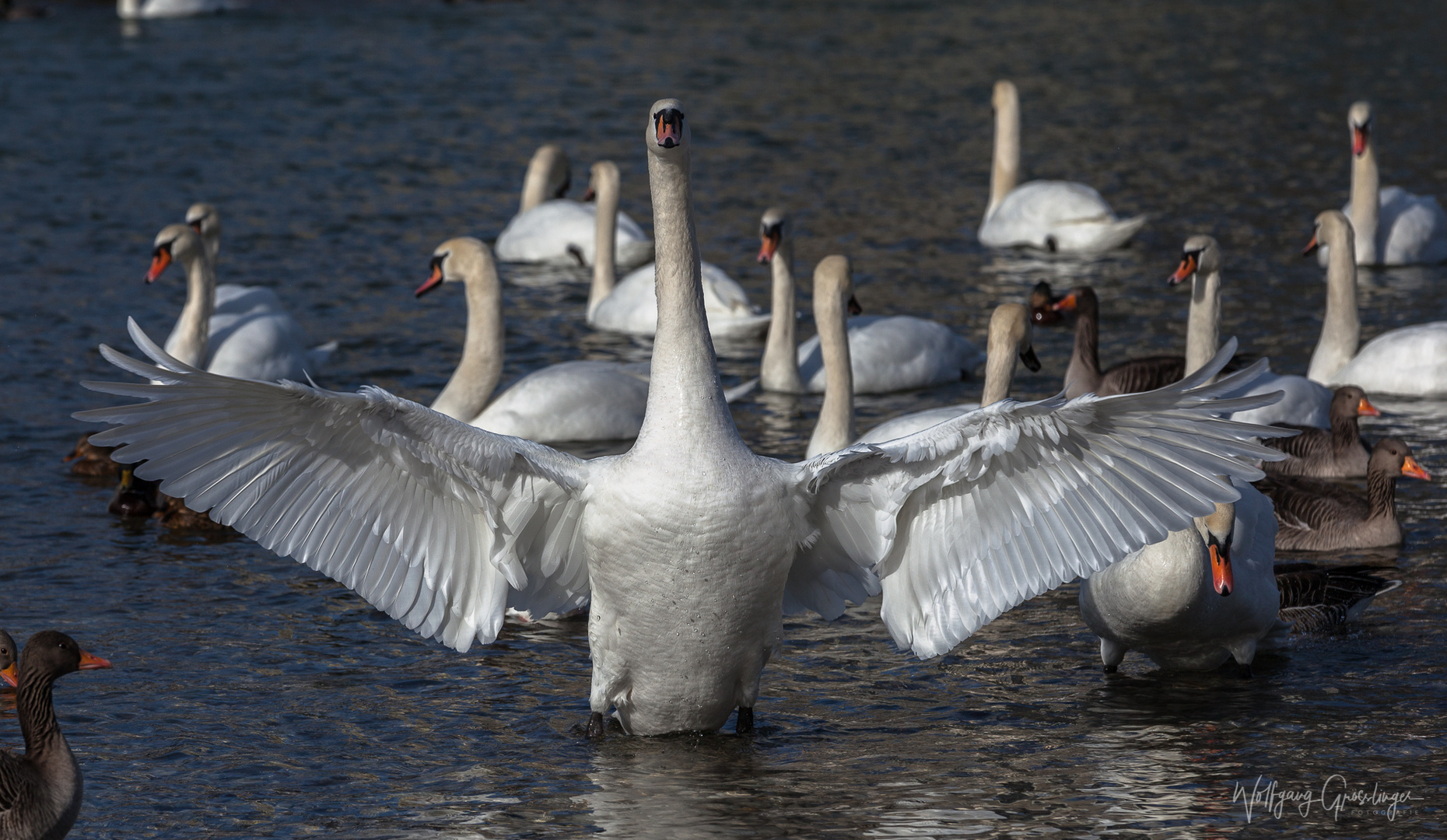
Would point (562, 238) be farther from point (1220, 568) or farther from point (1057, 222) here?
point (1220, 568)

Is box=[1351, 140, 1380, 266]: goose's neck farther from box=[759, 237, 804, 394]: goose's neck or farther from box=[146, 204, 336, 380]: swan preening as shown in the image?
box=[146, 204, 336, 380]: swan preening

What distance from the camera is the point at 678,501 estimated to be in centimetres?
599

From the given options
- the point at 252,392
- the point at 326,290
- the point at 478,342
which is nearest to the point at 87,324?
the point at 326,290

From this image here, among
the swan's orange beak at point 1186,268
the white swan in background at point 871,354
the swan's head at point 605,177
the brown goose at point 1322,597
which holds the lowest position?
the brown goose at point 1322,597

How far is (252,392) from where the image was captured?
18.7ft

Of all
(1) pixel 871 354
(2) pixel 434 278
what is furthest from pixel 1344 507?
(2) pixel 434 278

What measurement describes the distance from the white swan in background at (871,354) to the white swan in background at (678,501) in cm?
578

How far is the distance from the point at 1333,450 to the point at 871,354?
3093 millimetres

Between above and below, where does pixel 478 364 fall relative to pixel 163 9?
below

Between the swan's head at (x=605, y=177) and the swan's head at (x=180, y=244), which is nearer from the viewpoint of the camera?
the swan's head at (x=180, y=244)

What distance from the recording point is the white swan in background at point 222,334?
12.5 meters

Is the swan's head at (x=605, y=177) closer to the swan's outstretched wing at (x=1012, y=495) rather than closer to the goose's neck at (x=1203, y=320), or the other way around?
the goose's neck at (x=1203, y=320)

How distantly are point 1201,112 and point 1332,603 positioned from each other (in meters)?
16.5

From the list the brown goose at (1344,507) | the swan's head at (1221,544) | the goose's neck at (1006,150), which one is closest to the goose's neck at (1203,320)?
the brown goose at (1344,507)
